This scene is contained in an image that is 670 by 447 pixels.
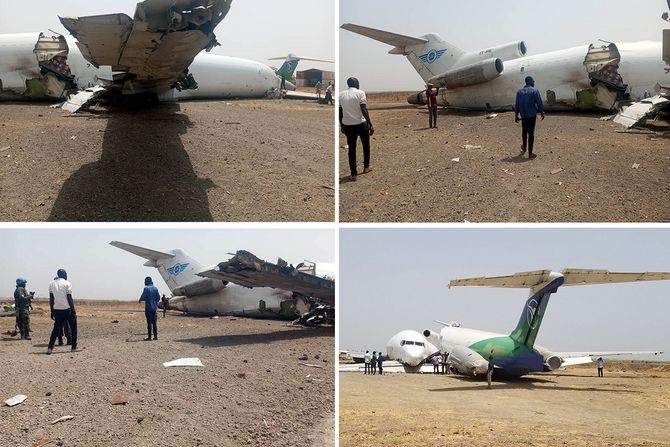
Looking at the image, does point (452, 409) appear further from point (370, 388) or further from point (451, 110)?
point (451, 110)

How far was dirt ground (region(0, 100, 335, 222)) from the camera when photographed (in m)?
6.77

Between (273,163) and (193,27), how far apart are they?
92.0 inches

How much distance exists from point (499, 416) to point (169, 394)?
3.36 m

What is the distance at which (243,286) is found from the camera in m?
12.4

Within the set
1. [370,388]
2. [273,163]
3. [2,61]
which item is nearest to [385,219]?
[273,163]

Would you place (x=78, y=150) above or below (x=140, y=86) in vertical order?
below

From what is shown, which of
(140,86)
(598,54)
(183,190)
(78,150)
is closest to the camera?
(183,190)

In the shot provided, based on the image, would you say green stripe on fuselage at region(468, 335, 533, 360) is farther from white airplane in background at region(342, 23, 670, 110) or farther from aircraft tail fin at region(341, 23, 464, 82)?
aircraft tail fin at region(341, 23, 464, 82)

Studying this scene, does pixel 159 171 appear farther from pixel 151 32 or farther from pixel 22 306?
pixel 22 306

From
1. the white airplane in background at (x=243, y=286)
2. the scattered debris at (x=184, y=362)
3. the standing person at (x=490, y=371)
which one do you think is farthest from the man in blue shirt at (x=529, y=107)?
the scattered debris at (x=184, y=362)

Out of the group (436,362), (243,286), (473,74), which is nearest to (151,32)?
(243,286)

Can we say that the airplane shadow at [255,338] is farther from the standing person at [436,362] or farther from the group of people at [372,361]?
the standing person at [436,362]

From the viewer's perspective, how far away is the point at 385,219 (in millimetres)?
7070

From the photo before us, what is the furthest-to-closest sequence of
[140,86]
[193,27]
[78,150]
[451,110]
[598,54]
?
[451,110] < [598,54] < [140,86] < [78,150] < [193,27]
